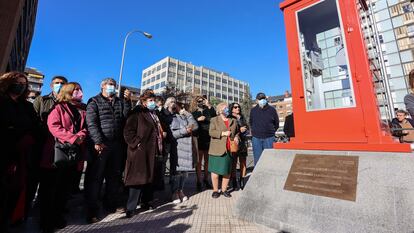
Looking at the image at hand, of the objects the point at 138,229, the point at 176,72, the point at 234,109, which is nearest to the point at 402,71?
the point at 234,109

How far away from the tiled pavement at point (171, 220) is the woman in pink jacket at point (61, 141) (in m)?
0.22

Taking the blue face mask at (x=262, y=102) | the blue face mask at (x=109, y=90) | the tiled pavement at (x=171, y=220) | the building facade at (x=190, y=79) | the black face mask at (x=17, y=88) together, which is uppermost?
the building facade at (x=190, y=79)

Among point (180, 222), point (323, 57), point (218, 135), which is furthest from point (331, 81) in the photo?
point (180, 222)

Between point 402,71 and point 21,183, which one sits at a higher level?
point 402,71

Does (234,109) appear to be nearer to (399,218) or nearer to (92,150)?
(92,150)

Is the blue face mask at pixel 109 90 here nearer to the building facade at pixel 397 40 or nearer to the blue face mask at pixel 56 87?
the blue face mask at pixel 56 87

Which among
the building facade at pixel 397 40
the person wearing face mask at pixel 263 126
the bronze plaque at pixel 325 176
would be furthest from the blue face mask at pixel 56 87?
the building facade at pixel 397 40

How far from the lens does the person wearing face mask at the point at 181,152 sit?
3.83m

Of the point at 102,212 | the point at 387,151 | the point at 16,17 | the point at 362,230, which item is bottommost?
the point at 102,212

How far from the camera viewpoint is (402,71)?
31953mm

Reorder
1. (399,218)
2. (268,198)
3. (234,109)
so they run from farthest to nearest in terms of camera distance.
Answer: (234,109) < (268,198) < (399,218)

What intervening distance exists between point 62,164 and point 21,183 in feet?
→ 1.32

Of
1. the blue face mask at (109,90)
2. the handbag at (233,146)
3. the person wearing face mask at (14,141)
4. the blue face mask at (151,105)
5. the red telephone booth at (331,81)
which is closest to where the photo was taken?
the person wearing face mask at (14,141)

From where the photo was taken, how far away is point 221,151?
3896 mm
